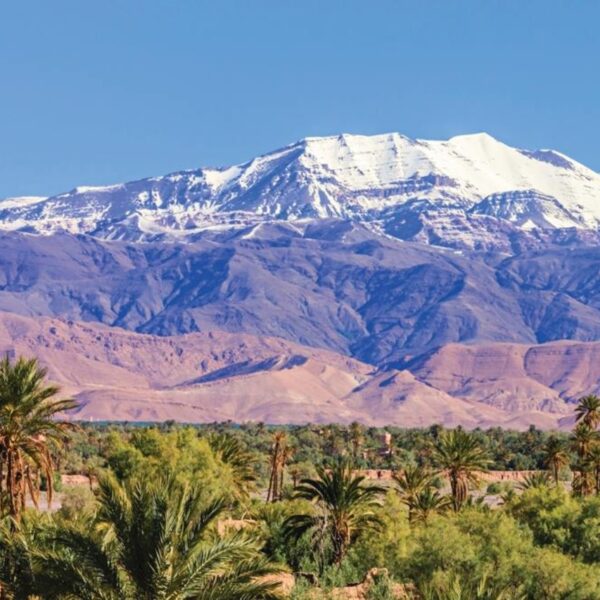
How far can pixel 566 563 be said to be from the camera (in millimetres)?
50281

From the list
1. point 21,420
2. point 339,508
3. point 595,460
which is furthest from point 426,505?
point 21,420

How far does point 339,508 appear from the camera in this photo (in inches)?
2229

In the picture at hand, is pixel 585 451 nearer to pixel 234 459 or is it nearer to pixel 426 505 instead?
pixel 234 459

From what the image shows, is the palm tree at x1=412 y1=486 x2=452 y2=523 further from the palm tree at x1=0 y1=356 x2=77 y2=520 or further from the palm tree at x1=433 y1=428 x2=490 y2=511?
the palm tree at x1=0 y1=356 x2=77 y2=520

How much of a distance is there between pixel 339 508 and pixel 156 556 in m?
27.8

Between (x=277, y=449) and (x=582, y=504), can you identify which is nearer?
(x=582, y=504)

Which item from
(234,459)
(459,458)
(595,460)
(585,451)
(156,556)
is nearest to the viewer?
(156,556)

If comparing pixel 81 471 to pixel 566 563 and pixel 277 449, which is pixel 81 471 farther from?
pixel 566 563

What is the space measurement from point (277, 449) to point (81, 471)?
2523 cm

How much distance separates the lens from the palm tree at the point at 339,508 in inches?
2223

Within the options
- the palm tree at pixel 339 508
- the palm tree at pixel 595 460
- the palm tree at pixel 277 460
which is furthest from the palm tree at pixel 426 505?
the palm tree at pixel 277 460

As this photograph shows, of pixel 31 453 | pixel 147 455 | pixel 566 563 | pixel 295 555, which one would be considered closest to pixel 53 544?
pixel 31 453

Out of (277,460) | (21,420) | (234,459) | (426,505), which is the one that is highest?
(21,420)

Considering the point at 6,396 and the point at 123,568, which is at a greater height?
Result: the point at 6,396
